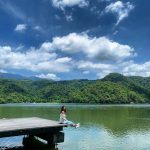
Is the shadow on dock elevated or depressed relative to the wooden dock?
depressed

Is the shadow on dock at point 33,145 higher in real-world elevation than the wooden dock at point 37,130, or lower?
lower

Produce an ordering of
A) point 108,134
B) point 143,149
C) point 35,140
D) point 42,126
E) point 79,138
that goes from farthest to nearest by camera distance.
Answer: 1. point 108,134
2. point 79,138
3. point 35,140
4. point 143,149
5. point 42,126

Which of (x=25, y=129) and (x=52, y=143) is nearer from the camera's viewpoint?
(x=25, y=129)

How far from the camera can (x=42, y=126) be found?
33469mm

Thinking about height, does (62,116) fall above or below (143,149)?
above

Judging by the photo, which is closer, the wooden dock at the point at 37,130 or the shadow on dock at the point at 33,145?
the wooden dock at the point at 37,130

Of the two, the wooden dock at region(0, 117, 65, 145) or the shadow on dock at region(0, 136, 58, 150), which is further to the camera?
the shadow on dock at region(0, 136, 58, 150)

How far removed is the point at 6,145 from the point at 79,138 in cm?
1007

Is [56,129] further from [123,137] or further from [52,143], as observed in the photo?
[123,137]

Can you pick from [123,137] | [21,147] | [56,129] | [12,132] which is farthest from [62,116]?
[123,137]

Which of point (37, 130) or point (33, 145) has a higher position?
point (37, 130)

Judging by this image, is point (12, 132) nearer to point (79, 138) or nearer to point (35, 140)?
point (35, 140)

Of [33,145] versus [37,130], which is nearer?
[37,130]

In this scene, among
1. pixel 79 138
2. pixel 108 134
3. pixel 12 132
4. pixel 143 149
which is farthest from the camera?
pixel 108 134
